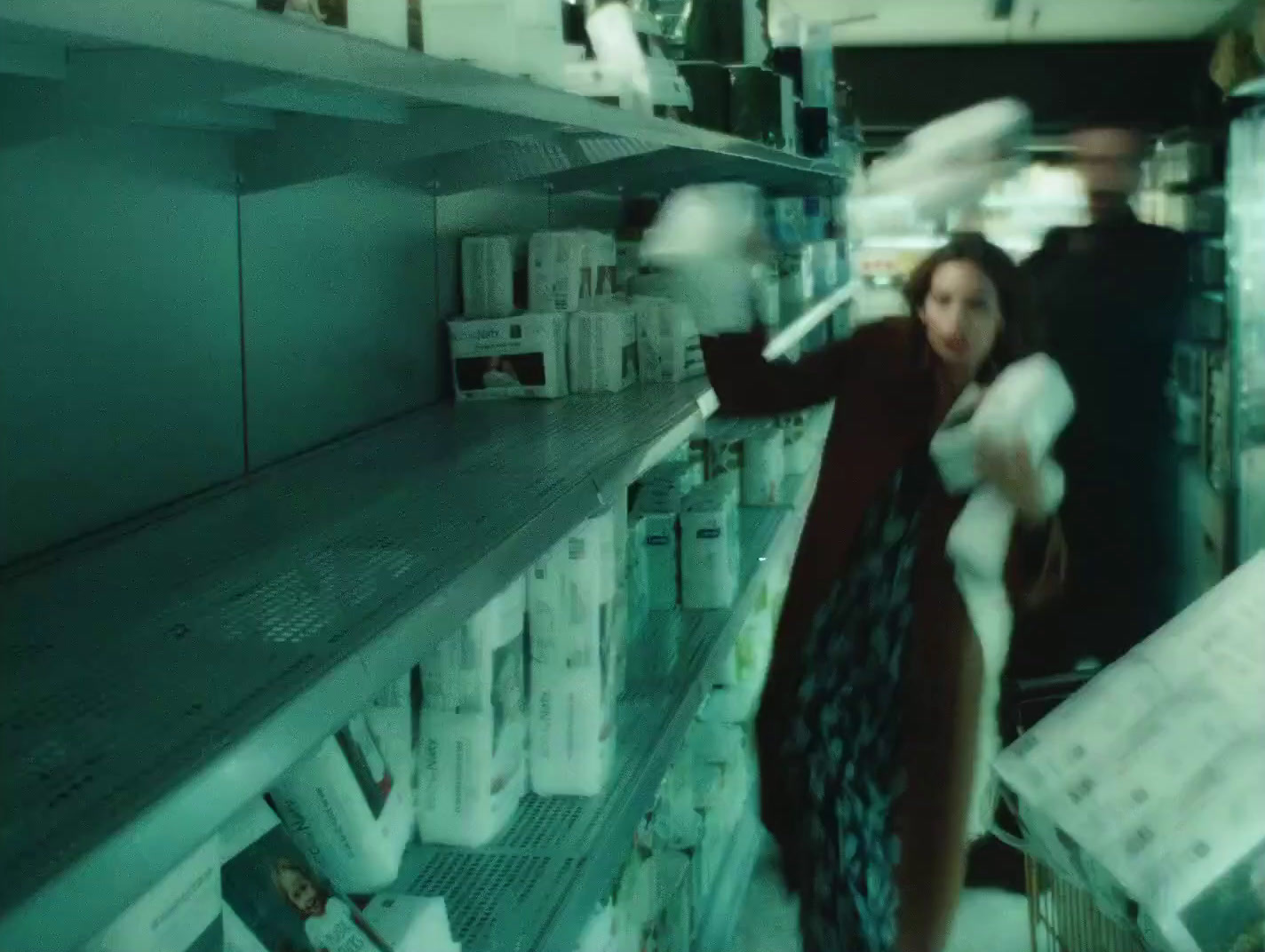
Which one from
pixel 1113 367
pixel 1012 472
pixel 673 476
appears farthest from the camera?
pixel 1113 367

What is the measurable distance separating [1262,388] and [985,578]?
3.28 metres

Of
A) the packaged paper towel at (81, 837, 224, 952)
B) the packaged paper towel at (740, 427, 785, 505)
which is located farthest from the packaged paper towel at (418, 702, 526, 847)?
the packaged paper towel at (740, 427, 785, 505)

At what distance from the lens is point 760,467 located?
3.29 metres

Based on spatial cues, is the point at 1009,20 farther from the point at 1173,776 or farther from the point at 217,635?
the point at 217,635

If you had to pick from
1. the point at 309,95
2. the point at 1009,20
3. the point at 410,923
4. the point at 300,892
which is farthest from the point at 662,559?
the point at 1009,20

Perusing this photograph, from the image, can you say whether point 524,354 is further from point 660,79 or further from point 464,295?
point 660,79

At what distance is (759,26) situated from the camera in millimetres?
3312

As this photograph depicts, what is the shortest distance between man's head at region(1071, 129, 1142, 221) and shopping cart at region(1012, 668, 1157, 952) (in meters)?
1.82

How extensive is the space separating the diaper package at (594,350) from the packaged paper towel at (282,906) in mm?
1323

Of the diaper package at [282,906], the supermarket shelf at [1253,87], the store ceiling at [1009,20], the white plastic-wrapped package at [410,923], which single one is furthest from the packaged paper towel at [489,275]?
the supermarket shelf at [1253,87]

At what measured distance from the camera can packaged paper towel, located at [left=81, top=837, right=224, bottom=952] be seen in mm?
801

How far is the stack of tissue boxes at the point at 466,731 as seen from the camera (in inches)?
58.3

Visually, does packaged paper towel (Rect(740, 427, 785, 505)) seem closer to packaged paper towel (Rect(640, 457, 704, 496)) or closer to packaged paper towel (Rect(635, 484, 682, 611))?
packaged paper towel (Rect(640, 457, 704, 496))

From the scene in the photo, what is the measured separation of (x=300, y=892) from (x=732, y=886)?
2.15m
